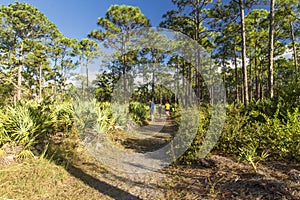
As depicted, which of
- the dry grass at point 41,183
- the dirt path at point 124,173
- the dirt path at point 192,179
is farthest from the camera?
the dirt path at point 124,173

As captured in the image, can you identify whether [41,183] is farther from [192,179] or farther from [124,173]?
[192,179]

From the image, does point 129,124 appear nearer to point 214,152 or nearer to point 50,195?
point 214,152

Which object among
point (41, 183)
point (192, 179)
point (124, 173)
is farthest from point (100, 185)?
point (192, 179)

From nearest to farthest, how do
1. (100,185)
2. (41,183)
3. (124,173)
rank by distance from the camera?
1. (41,183)
2. (100,185)
3. (124,173)

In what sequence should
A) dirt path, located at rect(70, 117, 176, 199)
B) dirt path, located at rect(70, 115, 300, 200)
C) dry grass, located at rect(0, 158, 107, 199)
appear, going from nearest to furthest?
dirt path, located at rect(70, 115, 300, 200), dry grass, located at rect(0, 158, 107, 199), dirt path, located at rect(70, 117, 176, 199)

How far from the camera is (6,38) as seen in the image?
16891mm

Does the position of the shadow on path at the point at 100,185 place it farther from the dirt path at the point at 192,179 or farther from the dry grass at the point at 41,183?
the dry grass at the point at 41,183

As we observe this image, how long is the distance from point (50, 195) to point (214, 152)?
12.0 feet

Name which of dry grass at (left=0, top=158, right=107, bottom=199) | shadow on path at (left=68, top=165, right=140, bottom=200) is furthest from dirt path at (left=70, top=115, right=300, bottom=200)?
dry grass at (left=0, top=158, right=107, bottom=199)

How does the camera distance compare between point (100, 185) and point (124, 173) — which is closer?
point (100, 185)

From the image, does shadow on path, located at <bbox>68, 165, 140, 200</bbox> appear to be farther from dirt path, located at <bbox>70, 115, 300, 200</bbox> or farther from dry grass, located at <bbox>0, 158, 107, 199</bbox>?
dry grass, located at <bbox>0, 158, 107, 199</bbox>

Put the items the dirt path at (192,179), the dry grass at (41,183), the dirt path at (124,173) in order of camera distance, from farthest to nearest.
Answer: the dirt path at (124,173) < the dry grass at (41,183) < the dirt path at (192,179)

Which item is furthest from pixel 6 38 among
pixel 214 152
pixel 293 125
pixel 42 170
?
pixel 293 125

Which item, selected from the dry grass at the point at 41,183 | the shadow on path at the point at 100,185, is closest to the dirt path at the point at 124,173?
the shadow on path at the point at 100,185
